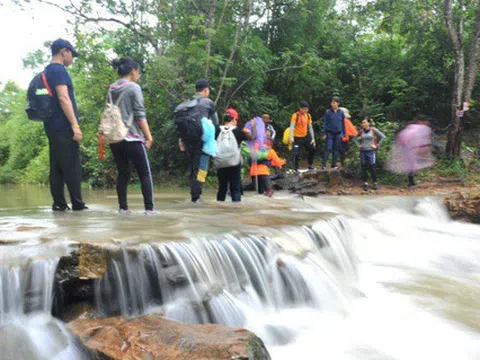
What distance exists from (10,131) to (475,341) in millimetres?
52348

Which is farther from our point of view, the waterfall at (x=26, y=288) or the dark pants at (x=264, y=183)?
the dark pants at (x=264, y=183)

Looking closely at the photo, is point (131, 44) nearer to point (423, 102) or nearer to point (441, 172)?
point (423, 102)

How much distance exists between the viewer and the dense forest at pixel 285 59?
1452 centimetres

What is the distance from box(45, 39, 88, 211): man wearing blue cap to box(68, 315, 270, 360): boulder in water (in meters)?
3.04

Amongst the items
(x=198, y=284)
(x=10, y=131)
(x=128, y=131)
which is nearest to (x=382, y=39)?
(x=128, y=131)

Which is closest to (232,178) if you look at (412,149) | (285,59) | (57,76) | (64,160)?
(64,160)

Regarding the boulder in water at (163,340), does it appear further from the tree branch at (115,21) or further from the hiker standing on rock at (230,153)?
the tree branch at (115,21)

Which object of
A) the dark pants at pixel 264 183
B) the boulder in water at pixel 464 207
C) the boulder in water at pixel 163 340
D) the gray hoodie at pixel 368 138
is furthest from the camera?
the gray hoodie at pixel 368 138

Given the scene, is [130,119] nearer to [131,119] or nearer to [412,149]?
[131,119]

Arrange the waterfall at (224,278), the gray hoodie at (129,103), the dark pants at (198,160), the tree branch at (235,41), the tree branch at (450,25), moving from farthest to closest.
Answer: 1. the tree branch at (235,41)
2. the tree branch at (450,25)
3. the dark pants at (198,160)
4. the gray hoodie at (129,103)
5. the waterfall at (224,278)

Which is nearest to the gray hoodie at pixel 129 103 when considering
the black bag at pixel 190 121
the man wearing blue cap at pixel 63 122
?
the man wearing blue cap at pixel 63 122

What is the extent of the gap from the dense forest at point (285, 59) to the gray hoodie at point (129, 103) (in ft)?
30.2

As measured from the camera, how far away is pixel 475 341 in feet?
12.7

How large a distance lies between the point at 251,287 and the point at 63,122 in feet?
10.7
